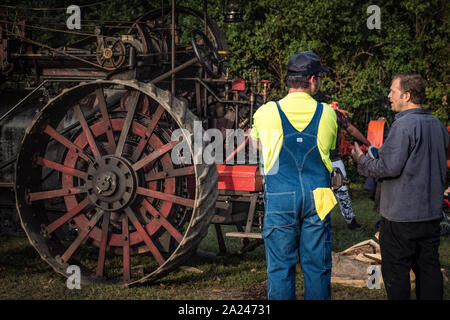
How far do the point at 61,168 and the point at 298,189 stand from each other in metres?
2.65

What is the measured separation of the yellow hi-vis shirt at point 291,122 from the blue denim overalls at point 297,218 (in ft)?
0.09

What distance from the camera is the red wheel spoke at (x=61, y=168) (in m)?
5.41

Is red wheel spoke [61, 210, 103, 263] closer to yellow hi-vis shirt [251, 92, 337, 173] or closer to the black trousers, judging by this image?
yellow hi-vis shirt [251, 92, 337, 173]

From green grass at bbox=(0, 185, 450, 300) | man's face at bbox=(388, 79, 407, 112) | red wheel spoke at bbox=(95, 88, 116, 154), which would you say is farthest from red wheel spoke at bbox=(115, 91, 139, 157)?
man's face at bbox=(388, 79, 407, 112)

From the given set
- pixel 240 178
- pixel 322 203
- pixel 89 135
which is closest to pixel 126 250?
pixel 89 135

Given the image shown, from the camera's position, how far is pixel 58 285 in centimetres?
549

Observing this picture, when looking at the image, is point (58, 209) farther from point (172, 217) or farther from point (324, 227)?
point (324, 227)

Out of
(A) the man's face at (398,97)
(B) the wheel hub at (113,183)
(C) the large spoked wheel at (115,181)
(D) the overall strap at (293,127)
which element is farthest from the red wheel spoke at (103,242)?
(A) the man's face at (398,97)

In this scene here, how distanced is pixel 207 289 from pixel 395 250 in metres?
2.09

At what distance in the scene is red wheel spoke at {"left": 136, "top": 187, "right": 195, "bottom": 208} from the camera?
508 cm

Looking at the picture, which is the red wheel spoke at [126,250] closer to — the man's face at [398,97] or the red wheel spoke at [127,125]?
the red wheel spoke at [127,125]

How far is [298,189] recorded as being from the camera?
147 inches

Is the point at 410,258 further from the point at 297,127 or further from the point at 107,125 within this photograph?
the point at 107,125

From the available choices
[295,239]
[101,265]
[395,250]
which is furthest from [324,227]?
[101,265]
